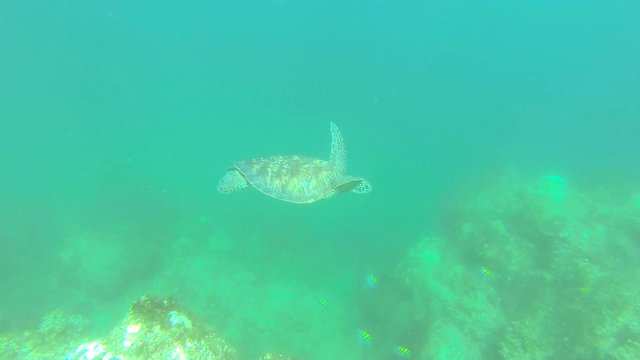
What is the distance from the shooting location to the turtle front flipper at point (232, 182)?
8750 mm

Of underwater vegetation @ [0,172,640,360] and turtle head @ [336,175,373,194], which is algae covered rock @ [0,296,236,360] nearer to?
underwater vegetation @ [0,172,640,360]

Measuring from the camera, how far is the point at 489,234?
1201cm

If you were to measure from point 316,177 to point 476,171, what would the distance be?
620 inches

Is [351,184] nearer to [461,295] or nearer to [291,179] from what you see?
[291,179]

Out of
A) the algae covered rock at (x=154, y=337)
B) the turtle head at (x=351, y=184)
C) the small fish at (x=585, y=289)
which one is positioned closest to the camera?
the algae covered rock at (x=154, y=337)

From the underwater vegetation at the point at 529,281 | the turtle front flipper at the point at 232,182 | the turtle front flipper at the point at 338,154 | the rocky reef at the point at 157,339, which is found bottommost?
the underwater vegetation at the point at 529,281

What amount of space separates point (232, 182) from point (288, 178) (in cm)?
158

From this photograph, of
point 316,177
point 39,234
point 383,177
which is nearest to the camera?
point 316,177

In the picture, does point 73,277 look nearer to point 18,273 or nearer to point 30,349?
point 18,273

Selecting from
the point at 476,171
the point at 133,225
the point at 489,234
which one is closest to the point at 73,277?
the point at 133,225

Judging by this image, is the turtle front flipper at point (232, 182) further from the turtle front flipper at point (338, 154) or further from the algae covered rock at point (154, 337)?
the algae covered rock at point (154, 337)

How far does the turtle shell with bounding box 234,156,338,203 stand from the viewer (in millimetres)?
8070

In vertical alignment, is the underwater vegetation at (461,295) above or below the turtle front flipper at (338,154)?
below

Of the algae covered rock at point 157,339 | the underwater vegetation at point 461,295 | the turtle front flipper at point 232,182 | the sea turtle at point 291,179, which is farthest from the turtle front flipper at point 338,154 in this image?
the algae covered rock at point 157,339
